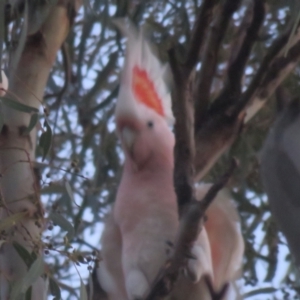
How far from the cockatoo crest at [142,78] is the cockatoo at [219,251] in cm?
24

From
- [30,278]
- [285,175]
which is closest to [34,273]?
[30,278]

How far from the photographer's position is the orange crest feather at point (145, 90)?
1.55 metres

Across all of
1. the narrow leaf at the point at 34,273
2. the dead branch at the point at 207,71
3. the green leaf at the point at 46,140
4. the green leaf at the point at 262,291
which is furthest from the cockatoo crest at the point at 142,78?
the narrow leaf at the point at 34,273

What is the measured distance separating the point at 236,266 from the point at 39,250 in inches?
24.6

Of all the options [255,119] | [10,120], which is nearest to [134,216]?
[10,120]

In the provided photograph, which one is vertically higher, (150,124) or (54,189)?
(150,124)

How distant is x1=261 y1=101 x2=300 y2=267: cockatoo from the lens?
133cm

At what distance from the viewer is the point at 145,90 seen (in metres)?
1.57

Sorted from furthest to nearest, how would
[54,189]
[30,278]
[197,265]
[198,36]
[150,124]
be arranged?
[150,124] < [197,265] < [198,36] < [54,189] < [30,278]

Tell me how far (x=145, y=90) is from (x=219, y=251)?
39cm

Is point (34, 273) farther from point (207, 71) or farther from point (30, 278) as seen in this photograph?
point (207, 71)

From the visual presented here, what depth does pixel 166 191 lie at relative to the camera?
4.82 feet

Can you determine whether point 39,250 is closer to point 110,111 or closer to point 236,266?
point 236,266

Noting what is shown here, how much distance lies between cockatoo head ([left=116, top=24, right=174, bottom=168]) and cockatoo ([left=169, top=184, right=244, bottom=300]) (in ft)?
0.51
